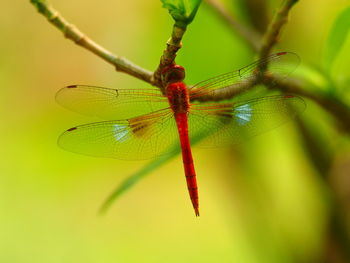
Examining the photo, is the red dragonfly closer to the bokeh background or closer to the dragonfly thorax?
the dragonfly thorax

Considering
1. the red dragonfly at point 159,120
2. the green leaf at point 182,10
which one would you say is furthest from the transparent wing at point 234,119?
the green leaf at point 182,10

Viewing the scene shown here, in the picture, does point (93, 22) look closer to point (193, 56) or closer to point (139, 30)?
point (139, 30)

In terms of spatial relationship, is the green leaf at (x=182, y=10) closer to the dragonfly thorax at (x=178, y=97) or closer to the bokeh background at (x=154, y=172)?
the dragonfly thorax at (x=178, y=97)

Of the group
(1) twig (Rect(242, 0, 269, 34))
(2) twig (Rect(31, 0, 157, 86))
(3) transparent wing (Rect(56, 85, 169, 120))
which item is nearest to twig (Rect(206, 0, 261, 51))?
(1) twig (Rect(242, 0, 269, 34))

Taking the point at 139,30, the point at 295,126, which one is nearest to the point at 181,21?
the point at 295,126

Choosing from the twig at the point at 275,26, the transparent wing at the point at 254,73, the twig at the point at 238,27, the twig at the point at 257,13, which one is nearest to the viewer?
the twig at the point at 275,26
